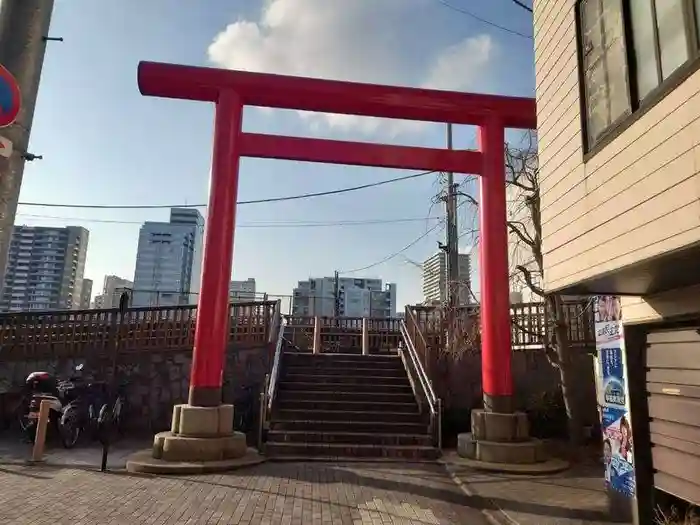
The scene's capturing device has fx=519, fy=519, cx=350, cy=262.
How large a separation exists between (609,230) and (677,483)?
8.29 feet

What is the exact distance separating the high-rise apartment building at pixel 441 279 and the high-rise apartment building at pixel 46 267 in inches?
787

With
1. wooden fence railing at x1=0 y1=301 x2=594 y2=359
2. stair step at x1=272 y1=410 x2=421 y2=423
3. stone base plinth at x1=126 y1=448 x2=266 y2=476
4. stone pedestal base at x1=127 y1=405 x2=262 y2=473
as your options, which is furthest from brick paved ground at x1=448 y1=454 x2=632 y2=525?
wooden fence railing at x1=0 y1=301 x2=594 y2=359

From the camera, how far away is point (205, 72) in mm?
9477

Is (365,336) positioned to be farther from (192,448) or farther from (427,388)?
(192,448)

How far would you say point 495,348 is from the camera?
9430 millimetres

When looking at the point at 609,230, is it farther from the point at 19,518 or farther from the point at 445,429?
the point at 445,429

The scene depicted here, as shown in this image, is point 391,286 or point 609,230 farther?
point 391,286

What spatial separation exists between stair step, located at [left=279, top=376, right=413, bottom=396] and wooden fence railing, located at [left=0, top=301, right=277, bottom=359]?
154cm

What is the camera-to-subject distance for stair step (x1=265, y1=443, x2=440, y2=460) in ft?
30.2

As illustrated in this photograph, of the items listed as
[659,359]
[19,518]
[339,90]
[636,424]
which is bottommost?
[19,518]

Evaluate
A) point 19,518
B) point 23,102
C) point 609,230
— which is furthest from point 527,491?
point 23,102

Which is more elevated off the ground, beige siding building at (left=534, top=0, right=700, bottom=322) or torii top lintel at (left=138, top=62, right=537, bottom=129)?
torii top lintel at (left=138, top=62, right=537, bottom=129)

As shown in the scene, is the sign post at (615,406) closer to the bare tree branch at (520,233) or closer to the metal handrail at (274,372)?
the bare tree branch at (520,233)

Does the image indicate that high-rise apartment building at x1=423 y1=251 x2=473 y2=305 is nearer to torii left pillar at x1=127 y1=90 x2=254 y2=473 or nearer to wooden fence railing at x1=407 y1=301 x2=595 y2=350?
wooden fence railing at x1=407 y1=301 x2=595 y2=350
